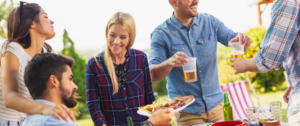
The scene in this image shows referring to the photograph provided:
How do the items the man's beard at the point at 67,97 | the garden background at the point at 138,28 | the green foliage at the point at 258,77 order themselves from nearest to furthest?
the man's beard at the point at 67,97 < the garden background at the point at 138,28 < the green foliage at the point at 258,77

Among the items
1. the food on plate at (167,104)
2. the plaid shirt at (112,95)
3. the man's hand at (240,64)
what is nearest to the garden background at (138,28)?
the plaid shirt at (112,95)

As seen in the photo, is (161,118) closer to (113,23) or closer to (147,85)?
(147,85)

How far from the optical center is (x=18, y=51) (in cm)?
241

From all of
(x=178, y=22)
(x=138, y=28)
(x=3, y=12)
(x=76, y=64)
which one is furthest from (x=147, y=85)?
(x=138, y=28)

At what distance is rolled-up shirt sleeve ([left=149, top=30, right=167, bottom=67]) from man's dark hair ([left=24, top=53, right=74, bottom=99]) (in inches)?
50.5

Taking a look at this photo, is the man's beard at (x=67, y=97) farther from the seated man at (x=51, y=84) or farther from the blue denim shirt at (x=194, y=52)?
the blue denim shirt at (x=194, y=52)

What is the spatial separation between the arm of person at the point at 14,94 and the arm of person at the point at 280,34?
166 centimetres

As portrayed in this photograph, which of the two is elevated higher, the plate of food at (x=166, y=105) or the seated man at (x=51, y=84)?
the seated man at (x=51, y=84)

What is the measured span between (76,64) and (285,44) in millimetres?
7378

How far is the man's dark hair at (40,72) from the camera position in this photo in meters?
2.01

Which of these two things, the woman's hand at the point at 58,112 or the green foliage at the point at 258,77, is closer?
Result: the woman's hand at the point at 58,112

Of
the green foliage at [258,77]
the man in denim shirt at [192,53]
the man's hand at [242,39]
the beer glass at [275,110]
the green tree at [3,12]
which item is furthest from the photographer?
the green foliage at [258,77]

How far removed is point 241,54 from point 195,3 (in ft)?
2.94

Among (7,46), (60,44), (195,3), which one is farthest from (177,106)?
(60,44)
